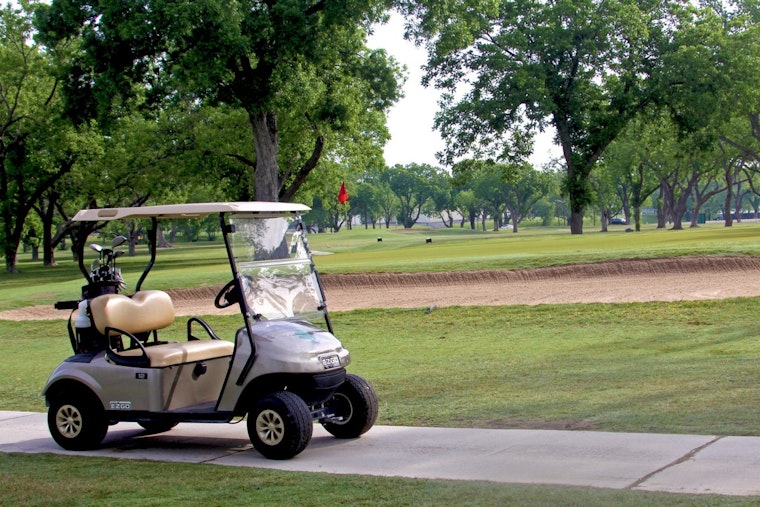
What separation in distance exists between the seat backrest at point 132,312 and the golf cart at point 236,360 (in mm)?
11

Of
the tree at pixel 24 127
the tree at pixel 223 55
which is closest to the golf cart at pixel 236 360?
the tree at pixel 223 55

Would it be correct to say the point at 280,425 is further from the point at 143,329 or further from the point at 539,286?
the point at 539,286

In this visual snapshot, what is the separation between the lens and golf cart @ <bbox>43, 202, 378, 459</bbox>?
8.30 metres

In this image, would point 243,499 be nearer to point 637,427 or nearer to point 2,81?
point 637,427

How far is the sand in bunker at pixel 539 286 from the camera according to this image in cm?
2122

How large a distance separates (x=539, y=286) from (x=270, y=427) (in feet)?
52.3

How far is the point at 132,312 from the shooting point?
9250 millimetres

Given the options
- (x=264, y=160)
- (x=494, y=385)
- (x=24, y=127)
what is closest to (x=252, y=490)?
(x=494, y=385)

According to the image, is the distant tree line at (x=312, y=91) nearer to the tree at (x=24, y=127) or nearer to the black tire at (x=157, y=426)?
the tree at (x=24, y=127)

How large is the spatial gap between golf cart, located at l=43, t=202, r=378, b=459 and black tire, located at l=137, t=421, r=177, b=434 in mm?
38

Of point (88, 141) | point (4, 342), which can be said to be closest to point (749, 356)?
point (4, 342)

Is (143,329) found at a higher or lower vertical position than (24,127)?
lower

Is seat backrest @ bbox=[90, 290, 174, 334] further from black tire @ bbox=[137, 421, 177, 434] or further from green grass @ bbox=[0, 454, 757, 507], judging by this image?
green grass @ bbox=[0, 454, 757, 507]

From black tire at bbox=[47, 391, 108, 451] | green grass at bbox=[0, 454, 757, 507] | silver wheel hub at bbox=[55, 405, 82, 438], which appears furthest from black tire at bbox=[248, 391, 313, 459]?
silver wheel hub at bbox=[55, 405, 82, 438]
